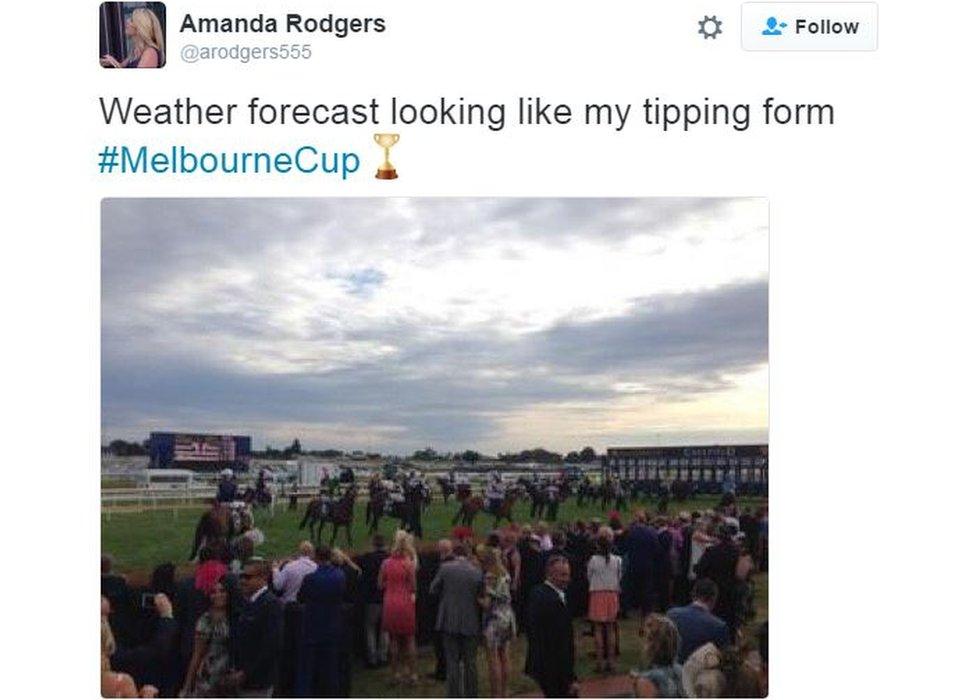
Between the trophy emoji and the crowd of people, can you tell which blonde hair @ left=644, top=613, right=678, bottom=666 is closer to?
the crowd of people

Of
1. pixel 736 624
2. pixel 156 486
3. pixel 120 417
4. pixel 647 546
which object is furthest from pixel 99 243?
pixel 736 624

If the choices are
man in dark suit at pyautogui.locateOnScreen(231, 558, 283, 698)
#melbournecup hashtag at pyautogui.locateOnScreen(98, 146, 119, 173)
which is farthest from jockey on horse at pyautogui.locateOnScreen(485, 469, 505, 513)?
#melbournecup hashtag at pyautogui.locateOnScreen(98, 146, 119, 173)

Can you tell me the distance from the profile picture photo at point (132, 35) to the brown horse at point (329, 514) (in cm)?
346

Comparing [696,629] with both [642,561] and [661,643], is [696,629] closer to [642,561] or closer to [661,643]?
[661,643]

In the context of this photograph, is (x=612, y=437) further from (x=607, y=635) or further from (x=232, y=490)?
(x=232, y=490)

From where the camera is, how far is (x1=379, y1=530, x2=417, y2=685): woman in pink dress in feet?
24.5

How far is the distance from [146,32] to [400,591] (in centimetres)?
456

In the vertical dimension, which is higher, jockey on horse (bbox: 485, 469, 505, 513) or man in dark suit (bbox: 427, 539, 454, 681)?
jockey on horse (bbox: 485, 469, 505, 513)

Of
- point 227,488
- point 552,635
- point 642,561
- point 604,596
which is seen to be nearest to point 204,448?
point 227,488

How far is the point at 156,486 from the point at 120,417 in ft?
1.88

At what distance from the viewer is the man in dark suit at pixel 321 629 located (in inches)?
287

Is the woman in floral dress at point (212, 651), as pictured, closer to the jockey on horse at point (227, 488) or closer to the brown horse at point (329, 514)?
the jockey on horse at point (227, 488)

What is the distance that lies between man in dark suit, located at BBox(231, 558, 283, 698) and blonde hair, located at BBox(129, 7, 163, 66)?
3.87m

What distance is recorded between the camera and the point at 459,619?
294 inches
